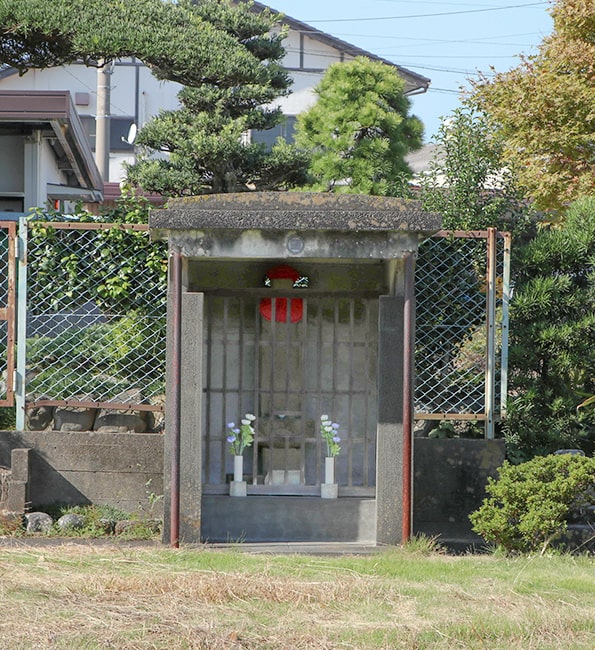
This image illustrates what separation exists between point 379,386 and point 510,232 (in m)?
2.12

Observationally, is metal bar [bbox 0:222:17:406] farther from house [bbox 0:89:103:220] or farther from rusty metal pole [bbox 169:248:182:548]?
house [bbox 0:89:103:220]

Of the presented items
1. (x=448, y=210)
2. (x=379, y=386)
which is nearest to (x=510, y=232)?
(x=448, y=210)

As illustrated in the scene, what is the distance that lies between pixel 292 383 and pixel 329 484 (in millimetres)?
886

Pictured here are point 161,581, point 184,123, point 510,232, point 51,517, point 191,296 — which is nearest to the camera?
point 161,581

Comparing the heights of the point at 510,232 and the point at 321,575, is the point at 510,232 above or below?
above

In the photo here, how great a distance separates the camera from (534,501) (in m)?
7.27

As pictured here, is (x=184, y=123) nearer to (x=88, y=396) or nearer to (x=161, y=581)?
(x=88, y=396)

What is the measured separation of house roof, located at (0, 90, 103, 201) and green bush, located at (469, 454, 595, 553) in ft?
29.7

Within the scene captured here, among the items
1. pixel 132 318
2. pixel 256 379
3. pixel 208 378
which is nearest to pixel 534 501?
pixel 256 379

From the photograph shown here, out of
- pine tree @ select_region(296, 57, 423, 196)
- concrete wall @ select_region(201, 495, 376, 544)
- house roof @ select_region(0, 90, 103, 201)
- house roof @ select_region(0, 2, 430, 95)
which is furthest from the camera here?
house roof @ select_region(0, 2, 430, 95)

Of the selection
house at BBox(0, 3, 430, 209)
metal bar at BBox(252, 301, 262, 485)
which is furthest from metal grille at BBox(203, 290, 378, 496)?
house at BBox(0, 3, 430, 209)

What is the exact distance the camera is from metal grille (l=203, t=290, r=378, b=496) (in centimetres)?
828

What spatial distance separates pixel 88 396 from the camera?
8492 mm

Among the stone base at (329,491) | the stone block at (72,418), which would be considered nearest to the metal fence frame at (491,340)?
the stone base at (329,491)
